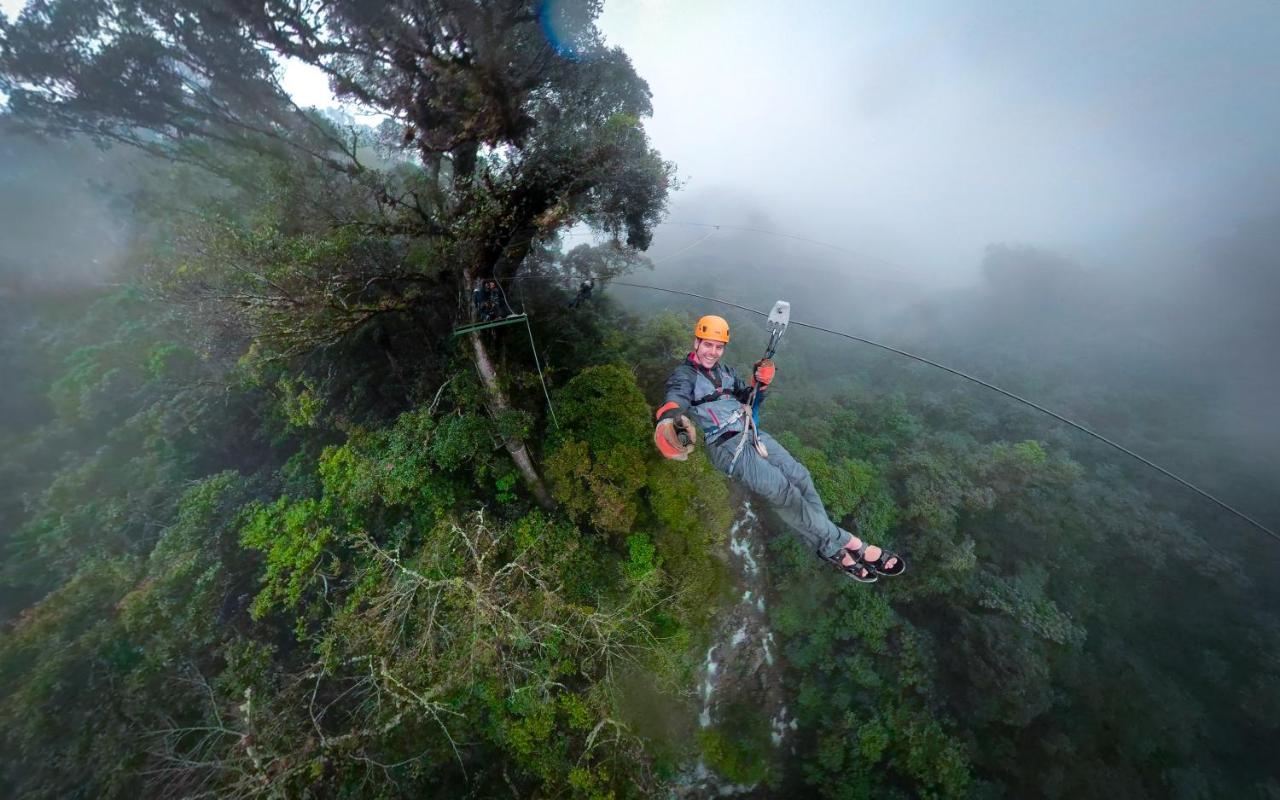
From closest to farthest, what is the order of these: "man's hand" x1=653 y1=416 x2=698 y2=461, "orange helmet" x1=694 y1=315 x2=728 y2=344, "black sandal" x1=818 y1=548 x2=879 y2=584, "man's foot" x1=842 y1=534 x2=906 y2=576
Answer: "man's hand" x1=653 y1=416 x2=698 y2=461 < "orange helmet" x1=694 y1=315 x2=728 y2=344 < "man's foot" x1=842 y1=534 x2=906 y2=576 < "black sandal" x1=818 y1=548 x2=879 y2=584

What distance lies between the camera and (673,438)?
383cm

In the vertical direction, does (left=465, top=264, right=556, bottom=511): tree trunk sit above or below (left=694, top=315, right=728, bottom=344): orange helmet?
below

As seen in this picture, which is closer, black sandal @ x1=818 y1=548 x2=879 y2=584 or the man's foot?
the man's foot

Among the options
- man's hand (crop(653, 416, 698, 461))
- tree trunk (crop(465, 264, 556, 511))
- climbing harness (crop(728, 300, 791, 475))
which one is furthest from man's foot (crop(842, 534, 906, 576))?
tree trunk (crop(465, 264, 556, 511))

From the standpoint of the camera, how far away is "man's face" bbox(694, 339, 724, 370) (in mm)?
4523

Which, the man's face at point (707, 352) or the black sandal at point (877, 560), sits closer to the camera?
the man's face at point (707, 352)

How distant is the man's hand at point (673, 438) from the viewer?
3.72 m

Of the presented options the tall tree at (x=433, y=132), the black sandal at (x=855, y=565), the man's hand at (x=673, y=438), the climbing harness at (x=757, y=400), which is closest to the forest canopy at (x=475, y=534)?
the tall tree at (x=433, y=132)

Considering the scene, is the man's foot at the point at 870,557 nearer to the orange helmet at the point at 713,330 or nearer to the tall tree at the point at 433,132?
the orange helmet at the point at 713,330

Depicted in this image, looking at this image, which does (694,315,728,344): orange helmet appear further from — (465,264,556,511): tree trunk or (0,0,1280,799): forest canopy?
(465,264,556,511): tree trunk

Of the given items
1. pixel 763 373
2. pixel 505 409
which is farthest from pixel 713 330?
pixel 505 409

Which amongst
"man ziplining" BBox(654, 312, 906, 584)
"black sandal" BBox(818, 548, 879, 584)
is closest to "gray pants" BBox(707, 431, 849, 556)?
"man ziplining" BBox(654, 312, 906, 584)

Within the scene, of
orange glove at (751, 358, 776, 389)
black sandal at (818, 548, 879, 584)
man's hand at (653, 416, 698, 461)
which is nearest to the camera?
man's hand at (653, 416, 698, 461)

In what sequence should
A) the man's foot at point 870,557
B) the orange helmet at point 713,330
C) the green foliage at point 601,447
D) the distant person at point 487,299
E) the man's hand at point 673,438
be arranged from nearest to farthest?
the man's hand at point 673,438 < the orange helmet at point 713,330 < the man's foot at point 870,557 < the distant person at point 487,299 < the green foliage at point 601,447
